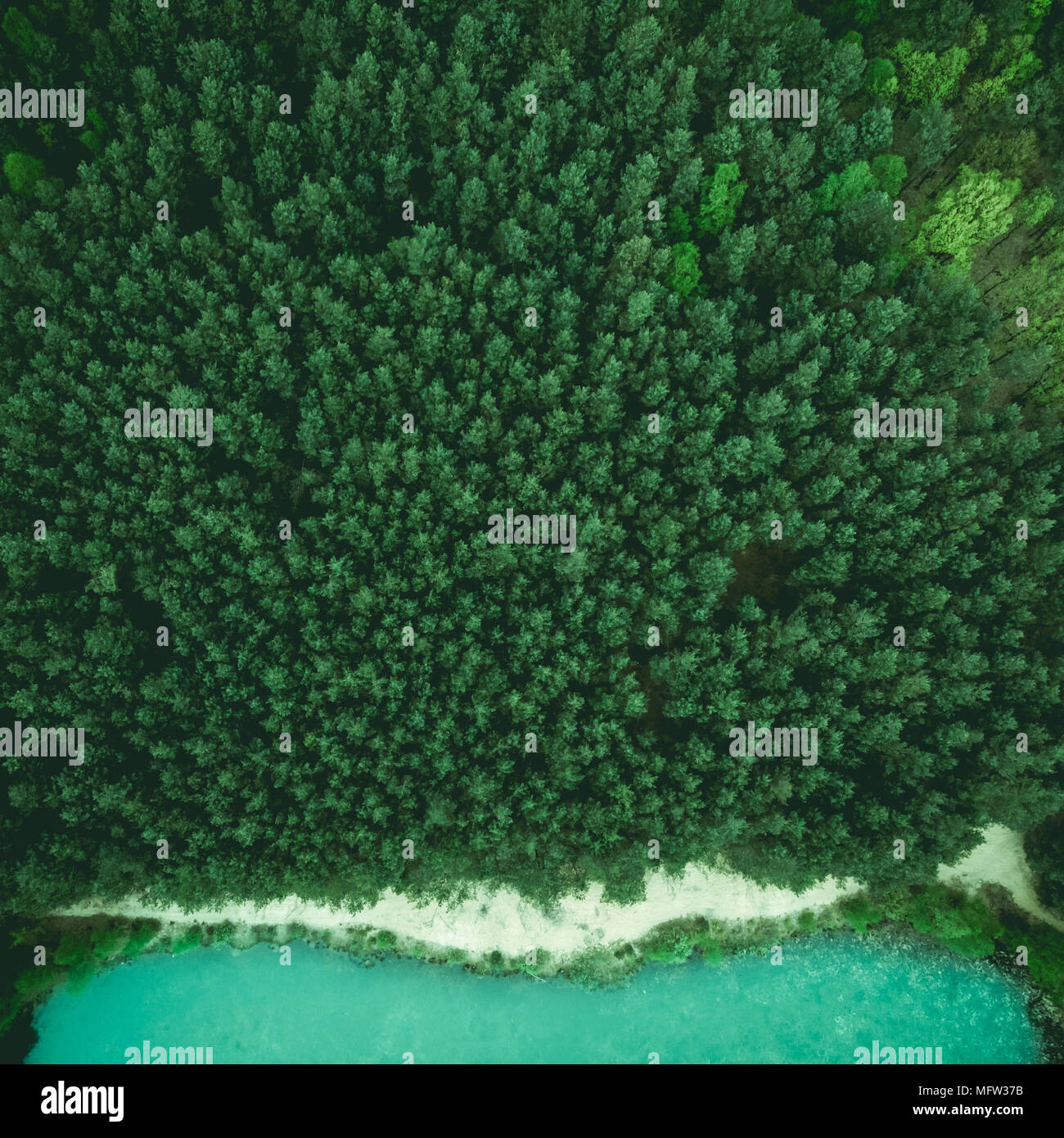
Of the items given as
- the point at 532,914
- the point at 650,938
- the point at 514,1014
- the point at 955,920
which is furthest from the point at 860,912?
the point at 514,1014

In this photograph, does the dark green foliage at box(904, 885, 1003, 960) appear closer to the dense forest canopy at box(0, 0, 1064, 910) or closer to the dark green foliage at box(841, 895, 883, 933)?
the dark green foliage at box(841, 895, 883, 933)

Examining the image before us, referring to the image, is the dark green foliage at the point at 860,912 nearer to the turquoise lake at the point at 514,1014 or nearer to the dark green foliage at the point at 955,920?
the dark green foliage at the point at 955,920

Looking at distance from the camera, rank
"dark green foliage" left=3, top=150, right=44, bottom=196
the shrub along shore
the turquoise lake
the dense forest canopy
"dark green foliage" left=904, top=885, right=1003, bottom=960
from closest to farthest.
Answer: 1. the dense forest canopy
2. "dark green foliage" left=3, top=150, right=44, bottom=196
3. "dark green foliage" left=904, top=885, right=1003, bottom=960
4. the shrub along shore
5. the turquoise lake

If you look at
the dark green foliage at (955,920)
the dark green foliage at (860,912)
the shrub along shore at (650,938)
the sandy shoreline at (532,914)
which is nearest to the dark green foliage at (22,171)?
the sandy shoreline at (532,914)

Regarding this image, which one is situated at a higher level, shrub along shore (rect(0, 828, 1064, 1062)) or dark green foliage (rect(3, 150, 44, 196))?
dark green foliage (rect(3, 150, 44, 196))

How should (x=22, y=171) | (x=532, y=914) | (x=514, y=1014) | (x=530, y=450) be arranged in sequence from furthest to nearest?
(x=532, y=914), (x=514, y=1014), (x=530, y=450), (x=22, y=171)

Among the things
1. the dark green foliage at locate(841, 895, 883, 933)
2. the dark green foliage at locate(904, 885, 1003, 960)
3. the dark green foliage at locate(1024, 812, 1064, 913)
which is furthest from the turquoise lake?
the dark green foliage at locate(1024, 812, 1064, 913)

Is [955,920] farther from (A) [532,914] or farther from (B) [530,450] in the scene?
(B) [530,450]
